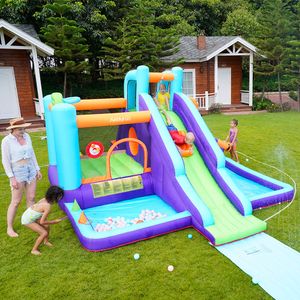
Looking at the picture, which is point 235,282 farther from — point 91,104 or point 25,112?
point 25,112

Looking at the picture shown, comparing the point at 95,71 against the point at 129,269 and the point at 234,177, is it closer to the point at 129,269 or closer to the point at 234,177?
the point at 234,177

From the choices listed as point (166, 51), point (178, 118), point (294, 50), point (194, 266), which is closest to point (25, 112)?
point (166, 51)

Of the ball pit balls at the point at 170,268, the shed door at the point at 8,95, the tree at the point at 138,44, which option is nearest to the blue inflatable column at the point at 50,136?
the ball pit balls at the point at 170,268

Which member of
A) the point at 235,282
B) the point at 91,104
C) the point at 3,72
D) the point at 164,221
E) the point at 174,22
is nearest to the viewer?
the point at 235,282

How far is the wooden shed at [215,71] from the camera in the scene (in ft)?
62.0

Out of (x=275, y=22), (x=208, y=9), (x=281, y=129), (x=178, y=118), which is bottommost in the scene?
(x=281, y=129)

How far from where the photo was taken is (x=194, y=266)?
13.8 ft

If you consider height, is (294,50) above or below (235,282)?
above

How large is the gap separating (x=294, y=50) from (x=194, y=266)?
17.6 metres

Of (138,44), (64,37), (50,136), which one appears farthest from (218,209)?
(138,44)

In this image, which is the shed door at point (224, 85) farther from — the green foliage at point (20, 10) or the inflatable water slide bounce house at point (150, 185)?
the inflatable water slide bounce house at point (150, 185)

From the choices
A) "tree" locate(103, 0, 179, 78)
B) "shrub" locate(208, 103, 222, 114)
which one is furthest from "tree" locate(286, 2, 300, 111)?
"tree" locate(103, 0, 179, 78)

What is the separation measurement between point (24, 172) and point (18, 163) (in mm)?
172

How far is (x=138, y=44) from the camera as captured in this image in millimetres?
17016
